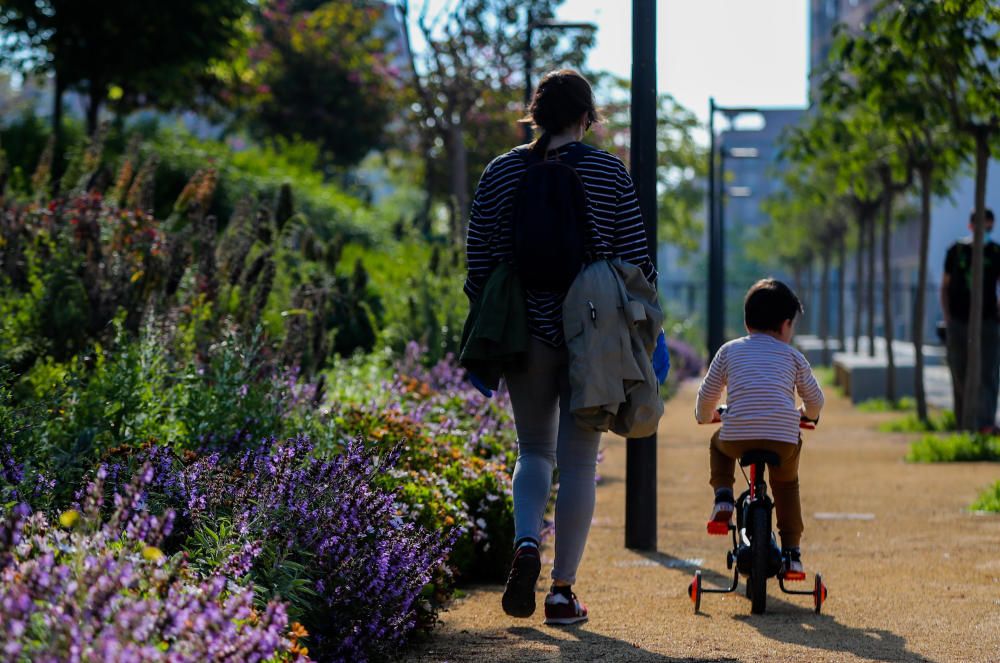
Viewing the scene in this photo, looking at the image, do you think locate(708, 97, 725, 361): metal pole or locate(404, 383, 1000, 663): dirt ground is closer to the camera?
locate(404, 383, 1000, 663): dirt ground

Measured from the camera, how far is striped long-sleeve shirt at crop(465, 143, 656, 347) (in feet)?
17.0

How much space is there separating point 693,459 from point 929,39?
3906 millimetres

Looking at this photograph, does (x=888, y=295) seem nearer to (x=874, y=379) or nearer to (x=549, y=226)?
(x=874, y=379)

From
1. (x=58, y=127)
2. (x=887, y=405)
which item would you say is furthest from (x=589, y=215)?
(x=887, y=405)

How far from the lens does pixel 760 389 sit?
570 cm

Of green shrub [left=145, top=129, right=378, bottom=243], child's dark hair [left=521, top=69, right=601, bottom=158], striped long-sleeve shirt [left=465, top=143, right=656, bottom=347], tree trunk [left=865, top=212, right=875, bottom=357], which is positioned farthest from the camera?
tree trunk [left=865, top=212, right=875, bottom=357]

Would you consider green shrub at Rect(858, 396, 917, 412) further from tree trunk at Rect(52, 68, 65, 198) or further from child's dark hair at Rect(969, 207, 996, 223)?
tree trunk at Rect(52, 68, 65, 198)

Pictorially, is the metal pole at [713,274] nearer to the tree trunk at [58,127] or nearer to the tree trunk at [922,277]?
the tree trunk at [922,277]

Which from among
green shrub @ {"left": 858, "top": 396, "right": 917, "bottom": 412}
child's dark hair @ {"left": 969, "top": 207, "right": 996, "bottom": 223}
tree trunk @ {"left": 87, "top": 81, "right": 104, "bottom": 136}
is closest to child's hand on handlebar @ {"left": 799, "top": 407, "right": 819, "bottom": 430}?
child's dark hair @ {"left": 969, "top": 207, "right": 996, "bottom": 223}

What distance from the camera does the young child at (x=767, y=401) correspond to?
18.6ft

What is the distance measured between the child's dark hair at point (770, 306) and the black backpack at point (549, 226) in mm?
961

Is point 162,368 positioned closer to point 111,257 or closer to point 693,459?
point 111,257

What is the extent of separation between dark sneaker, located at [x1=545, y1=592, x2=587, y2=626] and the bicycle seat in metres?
0.82

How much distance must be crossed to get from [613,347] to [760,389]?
927mm
